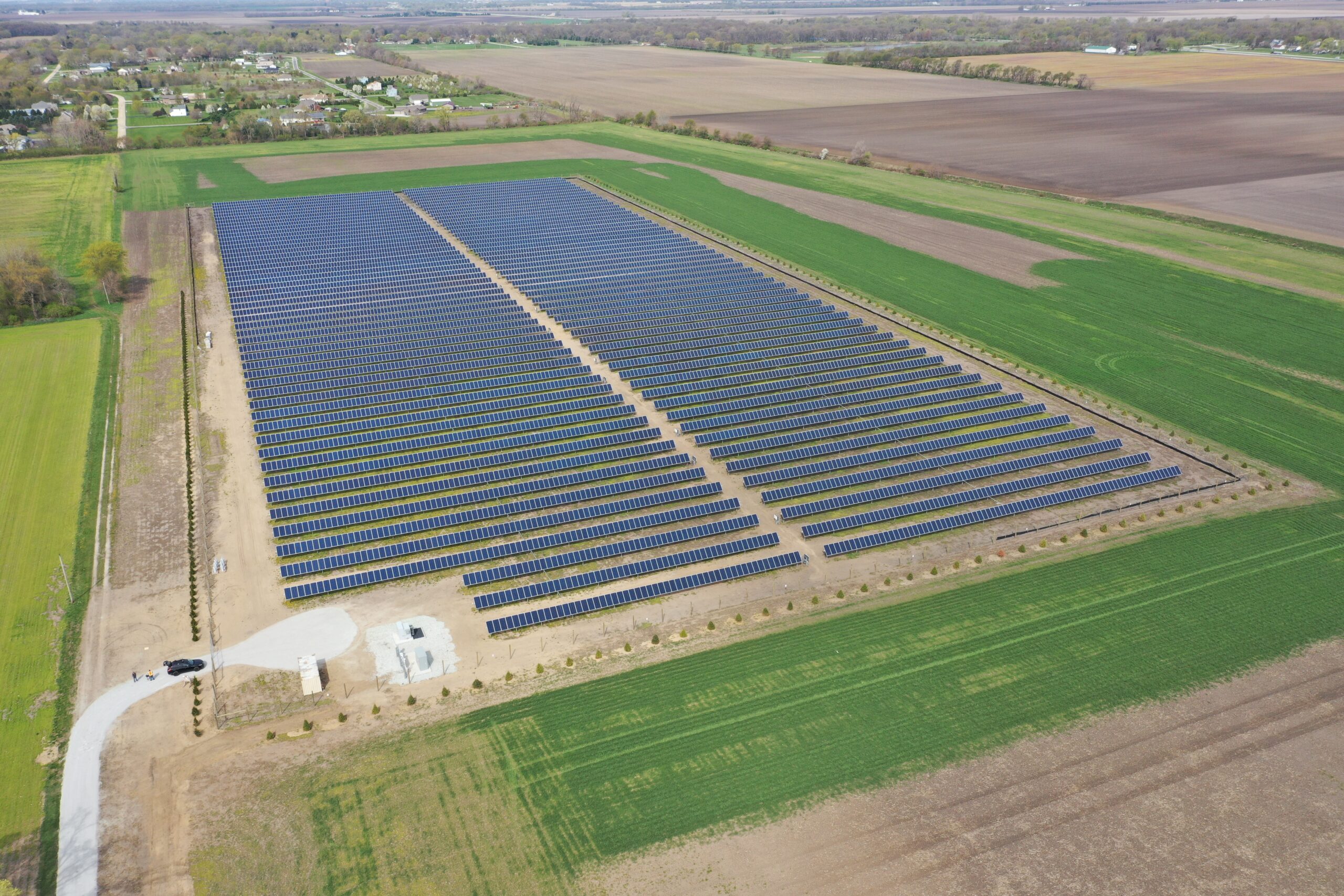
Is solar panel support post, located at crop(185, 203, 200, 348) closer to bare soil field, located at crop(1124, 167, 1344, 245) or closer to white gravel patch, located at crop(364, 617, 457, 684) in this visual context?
white gravel patch, located at crop(364, 617, 457, 684)

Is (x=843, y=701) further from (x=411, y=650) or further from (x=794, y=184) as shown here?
(x=794, y=184)

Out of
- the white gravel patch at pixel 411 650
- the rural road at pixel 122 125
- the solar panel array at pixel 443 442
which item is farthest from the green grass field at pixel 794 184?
the white gravel patch at pixel 411 650

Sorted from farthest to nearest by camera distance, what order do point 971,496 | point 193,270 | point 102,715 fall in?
point 193,270, point 971,496, point 102,715

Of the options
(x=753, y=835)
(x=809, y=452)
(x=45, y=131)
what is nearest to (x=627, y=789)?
(x=753, y=835)

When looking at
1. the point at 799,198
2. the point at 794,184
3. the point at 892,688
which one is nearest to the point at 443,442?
the point at 892,688

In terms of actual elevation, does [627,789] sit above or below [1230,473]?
below

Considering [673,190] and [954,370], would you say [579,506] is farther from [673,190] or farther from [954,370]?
[673,190]
